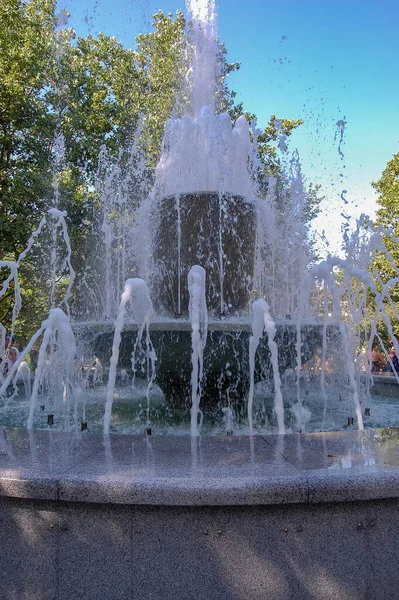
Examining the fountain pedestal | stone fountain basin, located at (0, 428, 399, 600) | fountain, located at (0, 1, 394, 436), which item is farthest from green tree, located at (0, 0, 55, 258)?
stone fountain basin, located at (0, 428, 399, 600)

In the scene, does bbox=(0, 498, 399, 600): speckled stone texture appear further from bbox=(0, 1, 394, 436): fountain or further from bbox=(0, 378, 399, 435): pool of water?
bbox=(0, 378, 399, 435): pool of water

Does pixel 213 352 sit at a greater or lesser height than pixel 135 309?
lesser

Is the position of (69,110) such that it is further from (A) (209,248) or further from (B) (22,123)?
(A) (209,248)

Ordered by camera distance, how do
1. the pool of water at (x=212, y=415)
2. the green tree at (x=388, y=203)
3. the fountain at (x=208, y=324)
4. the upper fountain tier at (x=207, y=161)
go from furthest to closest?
the green tree at (x=388, y=203) < the upper fountain tier at (x=207, y=161) < the pool of water at (x=212, y=415) < the fountain at (x=208, y=324)

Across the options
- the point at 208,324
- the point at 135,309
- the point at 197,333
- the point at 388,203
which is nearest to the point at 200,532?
the point at 197,333

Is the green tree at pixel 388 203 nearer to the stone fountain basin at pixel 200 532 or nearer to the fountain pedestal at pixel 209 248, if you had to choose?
the fountain pedestal at pixel 209 248

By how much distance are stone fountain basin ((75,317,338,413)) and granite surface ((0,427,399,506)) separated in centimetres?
189

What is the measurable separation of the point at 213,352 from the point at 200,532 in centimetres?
277

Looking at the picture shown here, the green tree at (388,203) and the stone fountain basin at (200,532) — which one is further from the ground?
the green tree at (388,203)

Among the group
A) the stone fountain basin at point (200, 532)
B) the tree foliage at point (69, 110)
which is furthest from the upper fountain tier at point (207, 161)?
the tree foliage at point (69, 110)

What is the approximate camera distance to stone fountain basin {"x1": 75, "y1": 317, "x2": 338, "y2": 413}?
4832 mm

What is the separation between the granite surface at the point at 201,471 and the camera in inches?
85.9

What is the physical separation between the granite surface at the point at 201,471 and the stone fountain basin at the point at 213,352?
1.89 m

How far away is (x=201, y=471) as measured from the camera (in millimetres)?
2346
